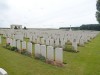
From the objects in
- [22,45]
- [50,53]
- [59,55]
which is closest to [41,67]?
[59,55]

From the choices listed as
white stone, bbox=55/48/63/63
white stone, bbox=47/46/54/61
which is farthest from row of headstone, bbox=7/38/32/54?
white stone, bbox=55/48/63/63

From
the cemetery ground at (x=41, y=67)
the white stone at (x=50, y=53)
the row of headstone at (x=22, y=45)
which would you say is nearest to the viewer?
the cemetery ground at (x=41, y=67)

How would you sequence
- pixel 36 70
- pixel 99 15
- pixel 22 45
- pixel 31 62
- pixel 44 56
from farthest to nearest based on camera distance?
1. pixel 99 15
2. pixel 22 45
3. pixel 44 56
4. pixel 31 62
5. pixel 36 70

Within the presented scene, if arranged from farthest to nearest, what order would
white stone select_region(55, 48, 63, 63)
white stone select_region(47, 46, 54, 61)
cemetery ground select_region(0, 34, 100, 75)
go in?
white stone select_region(47, 46, 54, 61) < white stone select_region(55, 48, 63, 63) < cemetery ground select_region(0, 34, 100, 75)

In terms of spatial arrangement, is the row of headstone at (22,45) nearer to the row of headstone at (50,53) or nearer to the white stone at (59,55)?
the row of headstone at (50,53)

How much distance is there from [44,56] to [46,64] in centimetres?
106

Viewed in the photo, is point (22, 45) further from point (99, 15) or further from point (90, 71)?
point (99, 15)

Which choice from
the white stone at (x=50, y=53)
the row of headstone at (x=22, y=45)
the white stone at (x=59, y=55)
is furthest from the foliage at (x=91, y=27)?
the white stone at (x=59, y=55)

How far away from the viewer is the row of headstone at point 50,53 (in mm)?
10336

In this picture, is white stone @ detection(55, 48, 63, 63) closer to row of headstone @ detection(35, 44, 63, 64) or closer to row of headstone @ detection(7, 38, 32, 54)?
row of headstone @ detection(35, 44, 63, 64)

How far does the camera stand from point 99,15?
189 ft

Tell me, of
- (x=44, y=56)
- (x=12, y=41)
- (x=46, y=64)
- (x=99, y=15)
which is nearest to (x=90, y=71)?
(x=46, y=64)

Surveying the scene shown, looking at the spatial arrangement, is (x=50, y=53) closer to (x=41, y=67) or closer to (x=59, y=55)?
(x=59, y=55)

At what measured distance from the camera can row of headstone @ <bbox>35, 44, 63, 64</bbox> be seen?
10336mm
